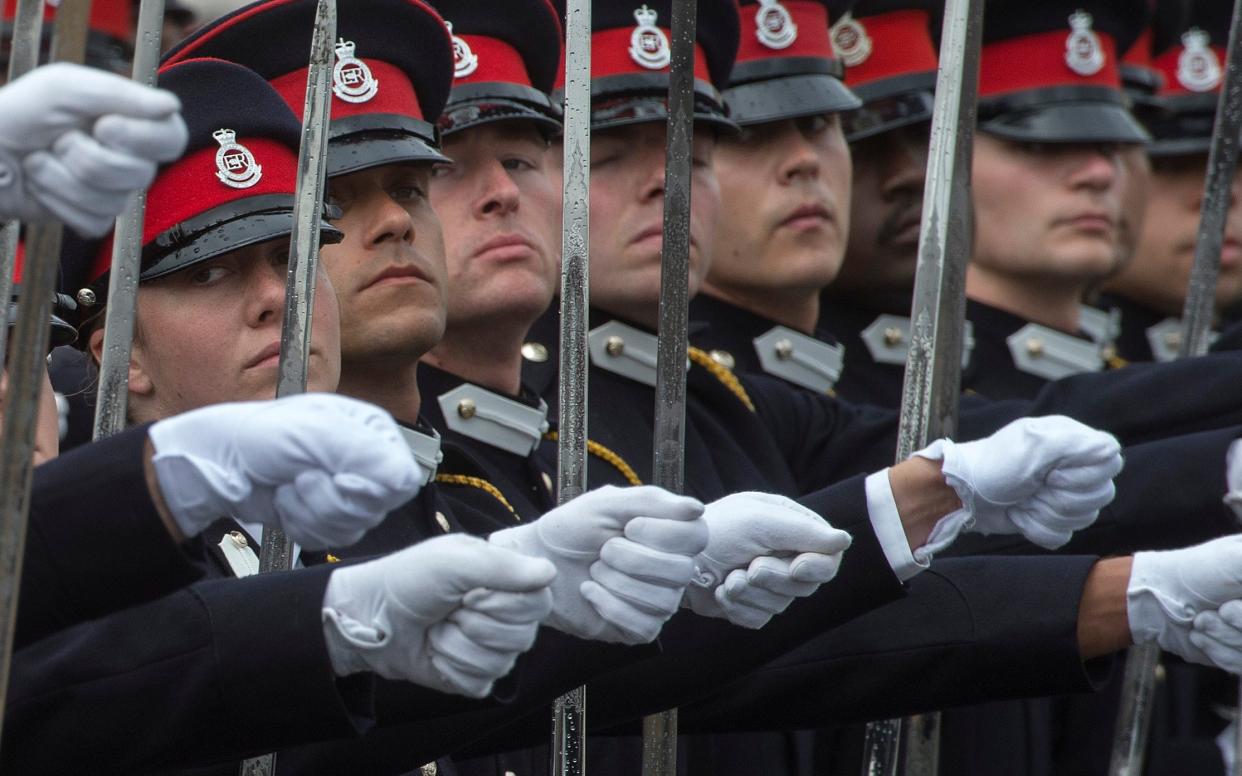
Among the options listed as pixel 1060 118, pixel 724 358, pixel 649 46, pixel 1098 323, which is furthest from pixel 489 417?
pixel 1098 323

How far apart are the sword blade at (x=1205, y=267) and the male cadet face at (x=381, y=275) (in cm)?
136

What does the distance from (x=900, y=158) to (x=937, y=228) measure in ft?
8.04

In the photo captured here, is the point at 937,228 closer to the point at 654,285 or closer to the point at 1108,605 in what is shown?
the point at 1108,605

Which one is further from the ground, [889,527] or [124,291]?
[124,291]

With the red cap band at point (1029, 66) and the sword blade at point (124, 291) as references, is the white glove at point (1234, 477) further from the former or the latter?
the red cap band at point (1029, 66)

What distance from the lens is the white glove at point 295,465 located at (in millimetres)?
2379

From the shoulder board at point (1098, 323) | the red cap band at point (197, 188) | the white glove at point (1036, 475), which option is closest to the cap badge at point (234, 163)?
the red cap band at point (197, 188)

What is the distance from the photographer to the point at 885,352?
20.3 feet

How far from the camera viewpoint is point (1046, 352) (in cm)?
621

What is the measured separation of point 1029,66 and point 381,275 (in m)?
2.81

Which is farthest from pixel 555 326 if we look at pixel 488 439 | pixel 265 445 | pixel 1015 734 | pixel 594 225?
pixel 265 445

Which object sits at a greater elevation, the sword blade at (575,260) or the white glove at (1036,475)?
the sword blade at (575,260)

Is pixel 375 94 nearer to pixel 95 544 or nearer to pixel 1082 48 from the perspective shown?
pixel 95 544

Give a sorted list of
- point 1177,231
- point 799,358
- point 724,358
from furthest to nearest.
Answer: point 1177,231
point 799,358
point 724,358
